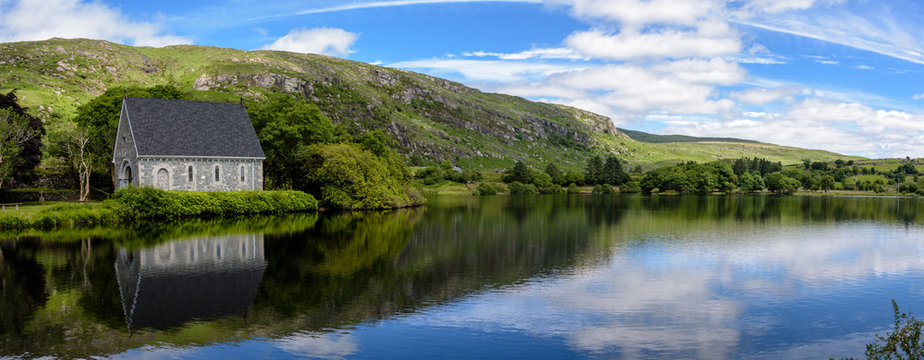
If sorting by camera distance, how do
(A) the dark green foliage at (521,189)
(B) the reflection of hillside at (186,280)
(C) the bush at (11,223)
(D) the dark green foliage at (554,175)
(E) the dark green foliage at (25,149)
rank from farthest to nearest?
(D) the dark green foliage at (554,175)
(A) the dark green foliage at (521,189)
(E) the dark green foliage at (25,149)
(C) the bush at (11,223)
(B) the reflection of hillside at (186,280)

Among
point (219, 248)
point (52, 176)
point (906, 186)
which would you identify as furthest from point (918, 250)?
point (906, 186)

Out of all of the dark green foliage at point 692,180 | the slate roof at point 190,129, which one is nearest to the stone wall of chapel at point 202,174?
the slate roof at point 190,129

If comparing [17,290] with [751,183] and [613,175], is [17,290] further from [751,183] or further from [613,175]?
[751,183]

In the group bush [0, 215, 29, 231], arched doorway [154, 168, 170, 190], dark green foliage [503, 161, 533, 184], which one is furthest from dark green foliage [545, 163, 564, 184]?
bush [0, 215, 29, 231]

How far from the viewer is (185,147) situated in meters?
55.4

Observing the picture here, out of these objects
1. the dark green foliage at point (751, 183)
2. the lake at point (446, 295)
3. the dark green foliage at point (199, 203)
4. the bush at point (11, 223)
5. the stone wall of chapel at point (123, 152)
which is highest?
the stone wall of chapel at point (123, 152)

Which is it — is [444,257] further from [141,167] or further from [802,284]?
[141,167]

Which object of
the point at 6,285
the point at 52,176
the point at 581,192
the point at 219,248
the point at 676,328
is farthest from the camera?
the point at 581,192

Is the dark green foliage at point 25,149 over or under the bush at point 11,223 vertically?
over

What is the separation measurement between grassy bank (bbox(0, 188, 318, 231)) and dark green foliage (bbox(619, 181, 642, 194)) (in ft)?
321

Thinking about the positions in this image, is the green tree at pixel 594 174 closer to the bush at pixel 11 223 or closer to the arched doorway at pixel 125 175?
the arched doorway at pixel 125 175

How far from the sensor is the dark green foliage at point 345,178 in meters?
61.8

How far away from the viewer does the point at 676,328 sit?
653 inches

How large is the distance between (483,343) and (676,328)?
587 centimetres
